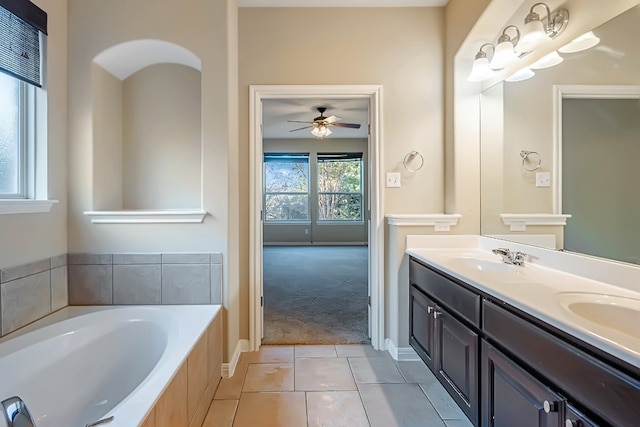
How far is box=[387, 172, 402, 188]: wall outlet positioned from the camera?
8.32 ft

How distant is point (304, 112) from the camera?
18.1ft

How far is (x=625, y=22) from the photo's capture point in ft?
4.43

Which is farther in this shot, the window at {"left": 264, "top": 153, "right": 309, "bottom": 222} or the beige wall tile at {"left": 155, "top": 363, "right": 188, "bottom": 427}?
the window at {"left": 264, "top": 153, "right": 309, "bottom": 222}

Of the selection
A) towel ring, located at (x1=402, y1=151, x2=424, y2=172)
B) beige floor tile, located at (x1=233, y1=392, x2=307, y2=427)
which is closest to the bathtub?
beige floor tile, located at (x1=233, y1=392, x2=307, y2=427)

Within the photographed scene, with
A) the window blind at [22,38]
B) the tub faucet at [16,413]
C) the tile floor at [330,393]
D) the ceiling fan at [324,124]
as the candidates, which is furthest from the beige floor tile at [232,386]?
the ceiling fan at [324,124]

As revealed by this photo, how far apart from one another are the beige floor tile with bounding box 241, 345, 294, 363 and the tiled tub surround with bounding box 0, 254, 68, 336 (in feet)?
4.23

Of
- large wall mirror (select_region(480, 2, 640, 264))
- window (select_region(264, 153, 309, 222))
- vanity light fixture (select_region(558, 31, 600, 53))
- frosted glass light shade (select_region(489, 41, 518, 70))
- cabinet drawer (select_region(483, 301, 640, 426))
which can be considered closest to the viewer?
cabinet drawer (select_region(483, 301, 640, 426))

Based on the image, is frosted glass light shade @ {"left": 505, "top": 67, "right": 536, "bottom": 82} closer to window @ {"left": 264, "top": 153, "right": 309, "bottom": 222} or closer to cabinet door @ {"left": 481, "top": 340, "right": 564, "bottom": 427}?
cabinet door @ {"left": 481, "top": 340, "right": 564, "bottom": 427}

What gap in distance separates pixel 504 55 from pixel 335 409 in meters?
2.35

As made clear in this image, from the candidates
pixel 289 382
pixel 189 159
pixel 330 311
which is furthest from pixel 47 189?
pixel 330 311

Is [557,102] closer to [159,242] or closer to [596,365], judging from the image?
[596,365]

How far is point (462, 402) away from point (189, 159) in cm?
234

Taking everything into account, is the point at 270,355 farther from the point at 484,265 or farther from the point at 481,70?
the point at 481,70

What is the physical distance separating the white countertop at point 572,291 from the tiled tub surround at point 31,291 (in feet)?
7.60
